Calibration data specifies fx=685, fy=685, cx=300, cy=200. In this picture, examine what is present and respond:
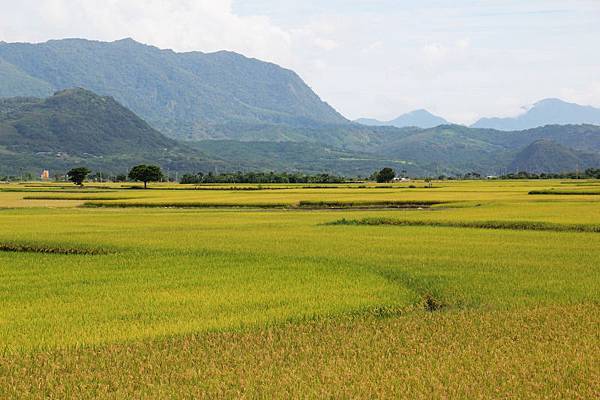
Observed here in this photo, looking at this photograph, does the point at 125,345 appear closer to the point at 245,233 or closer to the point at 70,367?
the point at 70,367

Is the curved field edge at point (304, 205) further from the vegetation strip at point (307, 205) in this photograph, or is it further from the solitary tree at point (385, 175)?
the solitary tree at point (385, 175)

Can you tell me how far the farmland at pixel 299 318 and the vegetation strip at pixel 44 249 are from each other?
92mm

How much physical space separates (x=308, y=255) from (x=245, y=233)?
10196 mm

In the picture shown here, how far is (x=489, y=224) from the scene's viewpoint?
4000 centimetres

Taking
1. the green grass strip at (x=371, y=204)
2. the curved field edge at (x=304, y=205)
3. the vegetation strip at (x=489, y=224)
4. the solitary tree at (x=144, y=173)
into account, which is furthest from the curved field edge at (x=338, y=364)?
the solitary tree at (x=144, y=173)

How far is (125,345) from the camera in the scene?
1252cm

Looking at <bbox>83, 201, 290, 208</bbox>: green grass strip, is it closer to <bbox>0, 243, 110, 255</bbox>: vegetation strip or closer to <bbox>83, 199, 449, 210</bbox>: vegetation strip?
<bbox>83, 199, 449, 210</bbox>: vegetation strip

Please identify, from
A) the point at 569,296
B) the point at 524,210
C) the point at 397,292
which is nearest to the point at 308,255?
the point at 397,292

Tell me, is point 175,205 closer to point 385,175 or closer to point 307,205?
point 307,205

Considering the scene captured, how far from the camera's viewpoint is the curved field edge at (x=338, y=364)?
33.3ft

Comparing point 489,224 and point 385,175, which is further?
point 385,175

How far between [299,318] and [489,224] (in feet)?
90.4

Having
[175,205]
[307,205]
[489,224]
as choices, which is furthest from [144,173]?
[489,224]

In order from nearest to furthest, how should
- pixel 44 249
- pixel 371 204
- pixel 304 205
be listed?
pixel 44 249 < pixel 371 204 < pixel 304 205
